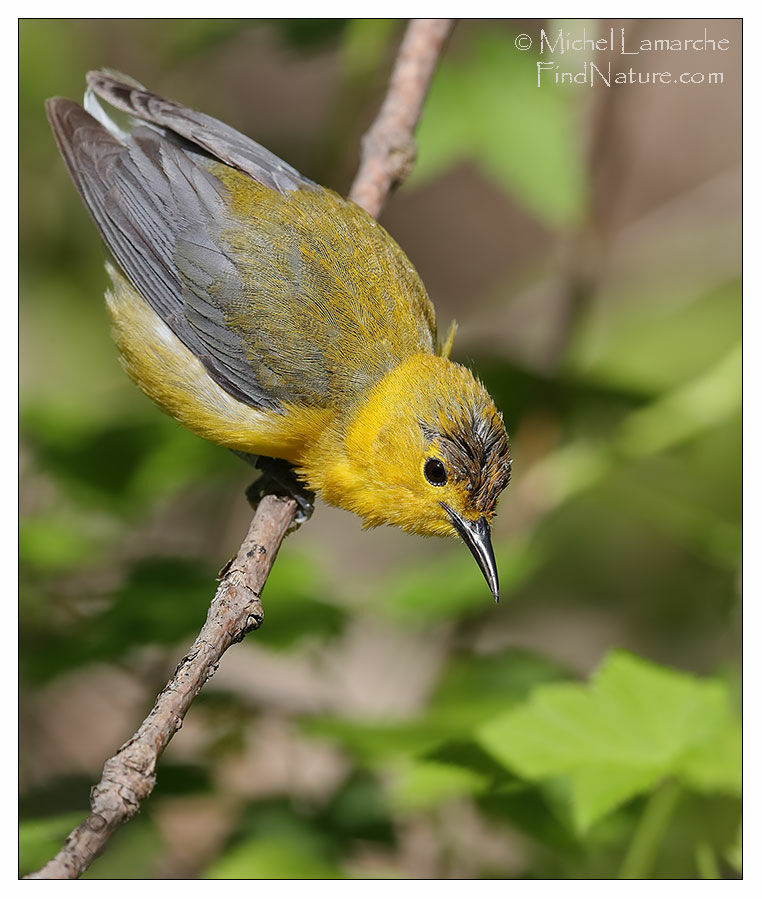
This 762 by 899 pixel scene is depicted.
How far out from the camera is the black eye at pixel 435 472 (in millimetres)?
2732

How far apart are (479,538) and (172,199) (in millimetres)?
1439

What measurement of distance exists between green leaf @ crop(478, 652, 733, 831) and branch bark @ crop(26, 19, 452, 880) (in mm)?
809

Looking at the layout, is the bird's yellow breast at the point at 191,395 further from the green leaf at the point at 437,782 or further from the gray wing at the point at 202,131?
the green leaf at the point at 437,782

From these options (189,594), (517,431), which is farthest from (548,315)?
(189,594)

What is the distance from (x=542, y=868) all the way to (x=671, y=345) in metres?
2.53

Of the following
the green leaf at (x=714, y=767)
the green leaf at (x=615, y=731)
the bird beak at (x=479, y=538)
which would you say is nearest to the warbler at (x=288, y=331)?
the bird beak at (x=479, y=538)

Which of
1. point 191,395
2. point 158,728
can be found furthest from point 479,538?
point 158,728

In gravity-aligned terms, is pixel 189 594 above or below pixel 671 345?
below

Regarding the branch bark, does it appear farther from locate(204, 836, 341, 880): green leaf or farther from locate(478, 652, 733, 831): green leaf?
locate(204, 836, 341, 880): green leaf

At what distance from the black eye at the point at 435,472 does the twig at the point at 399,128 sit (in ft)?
2.99

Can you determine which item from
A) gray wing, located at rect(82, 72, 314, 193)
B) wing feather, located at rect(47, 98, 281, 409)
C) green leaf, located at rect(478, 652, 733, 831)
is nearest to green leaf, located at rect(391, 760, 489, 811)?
green leaf, located at rect(478, 652, 733, 831)

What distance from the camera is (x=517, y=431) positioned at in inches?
154

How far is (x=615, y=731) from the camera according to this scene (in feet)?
8.43

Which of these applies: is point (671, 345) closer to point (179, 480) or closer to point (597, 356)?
point (597, 356)
